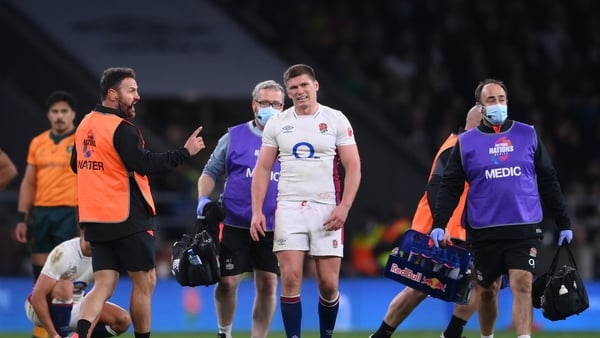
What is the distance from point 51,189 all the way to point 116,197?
2.79 metres

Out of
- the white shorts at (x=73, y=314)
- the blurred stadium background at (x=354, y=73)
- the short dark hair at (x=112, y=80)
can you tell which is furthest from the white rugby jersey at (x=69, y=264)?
the blurred stadium background at (x=354, y=73)

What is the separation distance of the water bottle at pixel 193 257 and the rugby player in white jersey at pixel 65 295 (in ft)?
2.52

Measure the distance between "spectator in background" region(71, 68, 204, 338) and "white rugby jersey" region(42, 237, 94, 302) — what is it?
782mm

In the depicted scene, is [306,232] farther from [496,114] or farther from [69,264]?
[69,264]

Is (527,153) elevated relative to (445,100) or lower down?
lower down

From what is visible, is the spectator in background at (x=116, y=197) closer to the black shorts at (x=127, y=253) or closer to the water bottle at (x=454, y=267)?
the black shorts at (x=127, y=253)

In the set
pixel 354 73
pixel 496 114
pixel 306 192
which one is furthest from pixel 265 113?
pixel 354 73

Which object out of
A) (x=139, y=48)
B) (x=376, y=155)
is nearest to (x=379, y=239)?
(x=376, y=155)

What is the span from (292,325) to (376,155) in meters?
11.9

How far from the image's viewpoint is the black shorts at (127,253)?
35.8ft

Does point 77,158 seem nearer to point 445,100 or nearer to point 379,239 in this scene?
point 379,239

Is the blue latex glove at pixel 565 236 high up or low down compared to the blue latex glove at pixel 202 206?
down

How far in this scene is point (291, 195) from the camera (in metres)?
11.0

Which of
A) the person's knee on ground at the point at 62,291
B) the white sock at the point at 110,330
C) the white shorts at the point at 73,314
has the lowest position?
the white sock at the point at 110,330
